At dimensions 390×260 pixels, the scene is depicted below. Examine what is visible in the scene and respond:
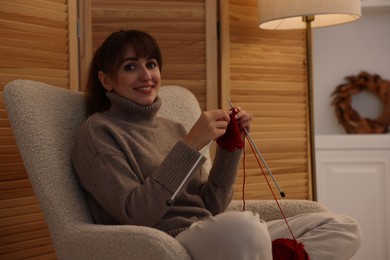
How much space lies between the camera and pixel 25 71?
2.14m

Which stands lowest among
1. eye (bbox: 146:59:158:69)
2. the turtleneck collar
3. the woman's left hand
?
the woman's left hand

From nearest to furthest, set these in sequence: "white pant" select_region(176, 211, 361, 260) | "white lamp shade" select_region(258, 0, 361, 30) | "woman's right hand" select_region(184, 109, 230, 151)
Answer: "white pant" select_region(176, 211, 361, 260) → "woman's right hand" select_region(184, 109, 230, 151) → "white lamp shade" select_region(258, 0, 361, 30)

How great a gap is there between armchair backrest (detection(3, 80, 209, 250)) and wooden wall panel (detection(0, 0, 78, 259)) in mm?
364

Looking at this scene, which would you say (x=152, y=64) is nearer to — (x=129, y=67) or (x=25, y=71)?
(x=129, y=67)

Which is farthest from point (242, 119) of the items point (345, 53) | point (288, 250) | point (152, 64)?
point (345, 53)

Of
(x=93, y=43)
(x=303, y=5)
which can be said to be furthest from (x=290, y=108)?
(x=93, y=43)

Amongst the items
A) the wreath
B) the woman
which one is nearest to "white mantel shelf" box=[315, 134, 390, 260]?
the wreath

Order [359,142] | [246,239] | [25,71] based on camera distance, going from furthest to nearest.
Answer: [359,142] → [25,71] → [246,239]

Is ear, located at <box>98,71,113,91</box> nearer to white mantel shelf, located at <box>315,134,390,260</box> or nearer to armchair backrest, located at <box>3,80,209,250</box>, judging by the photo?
armchair backrest, located at <box>3,80,209,250</box>

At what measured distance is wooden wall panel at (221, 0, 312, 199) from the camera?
8.70 feet

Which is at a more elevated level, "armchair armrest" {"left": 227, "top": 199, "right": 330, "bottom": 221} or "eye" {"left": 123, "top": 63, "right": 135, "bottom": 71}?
"eye" {"left": 123, "top": 63, "right": 135, "bottom": 71}

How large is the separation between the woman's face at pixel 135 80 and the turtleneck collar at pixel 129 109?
0.02m

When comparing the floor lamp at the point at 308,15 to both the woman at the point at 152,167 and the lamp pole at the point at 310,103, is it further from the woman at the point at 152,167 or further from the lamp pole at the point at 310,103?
the woman at the point at 152,167

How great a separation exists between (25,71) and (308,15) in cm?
106
